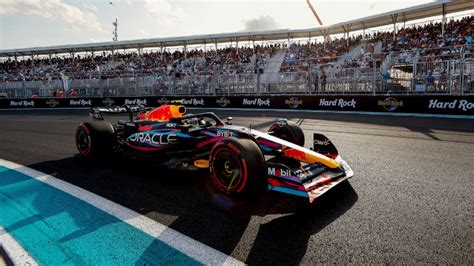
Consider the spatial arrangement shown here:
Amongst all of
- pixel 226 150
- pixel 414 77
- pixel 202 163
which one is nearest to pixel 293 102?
pixel 414 77

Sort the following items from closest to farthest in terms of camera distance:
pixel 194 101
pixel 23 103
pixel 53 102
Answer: pixel 194 101 → pixel 53 102 → pixel 23 103

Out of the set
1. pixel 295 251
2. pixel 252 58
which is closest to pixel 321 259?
pixel 295 251

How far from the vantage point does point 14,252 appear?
2.51 m

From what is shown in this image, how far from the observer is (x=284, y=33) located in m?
28.3

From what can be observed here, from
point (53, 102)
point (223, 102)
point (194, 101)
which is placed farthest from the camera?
point (53, 102)

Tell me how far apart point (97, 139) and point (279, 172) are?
3.43 metres

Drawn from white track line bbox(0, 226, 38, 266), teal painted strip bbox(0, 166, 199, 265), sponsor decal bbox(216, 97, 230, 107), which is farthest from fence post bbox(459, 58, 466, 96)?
white track line bbox(0, 226, 38, 266)

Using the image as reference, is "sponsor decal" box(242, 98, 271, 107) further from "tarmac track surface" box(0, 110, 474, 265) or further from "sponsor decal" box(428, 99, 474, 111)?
"tarmac track surface" box(0, 110, 474, 265)

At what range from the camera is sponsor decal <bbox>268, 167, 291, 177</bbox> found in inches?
129

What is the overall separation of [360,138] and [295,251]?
5327mm

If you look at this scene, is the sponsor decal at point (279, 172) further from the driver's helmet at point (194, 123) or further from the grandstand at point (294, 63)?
the grandstand at point (294, 63)

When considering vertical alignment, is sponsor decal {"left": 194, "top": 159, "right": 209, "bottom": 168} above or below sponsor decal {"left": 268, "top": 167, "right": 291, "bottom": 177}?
below

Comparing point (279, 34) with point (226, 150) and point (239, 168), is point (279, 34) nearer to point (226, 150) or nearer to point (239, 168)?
point (226, 150)

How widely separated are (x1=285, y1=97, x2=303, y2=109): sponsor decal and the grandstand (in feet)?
1.59
